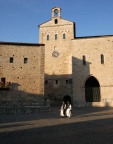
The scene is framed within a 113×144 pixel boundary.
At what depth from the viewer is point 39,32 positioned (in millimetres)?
38250

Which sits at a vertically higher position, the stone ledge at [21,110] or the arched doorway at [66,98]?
the arched doorway at [66,98]

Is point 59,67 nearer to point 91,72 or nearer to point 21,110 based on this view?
point 91,72

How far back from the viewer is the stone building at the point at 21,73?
25656 millimetres

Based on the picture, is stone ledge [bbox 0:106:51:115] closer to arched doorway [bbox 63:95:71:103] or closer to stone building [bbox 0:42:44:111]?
stone building [bbox 0:42:44:111]

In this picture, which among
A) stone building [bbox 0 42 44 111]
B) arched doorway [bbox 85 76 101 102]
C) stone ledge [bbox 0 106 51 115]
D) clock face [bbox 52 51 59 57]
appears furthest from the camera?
clock face [bbox 52 51 59 57]

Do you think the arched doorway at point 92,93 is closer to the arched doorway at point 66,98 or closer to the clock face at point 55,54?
the arched doorway at point 66,98

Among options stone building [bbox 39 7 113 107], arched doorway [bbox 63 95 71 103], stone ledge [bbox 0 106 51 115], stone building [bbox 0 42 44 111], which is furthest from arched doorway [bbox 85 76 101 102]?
stone ledge [bbox 0 106 51 115]

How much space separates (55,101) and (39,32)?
12.4 meters

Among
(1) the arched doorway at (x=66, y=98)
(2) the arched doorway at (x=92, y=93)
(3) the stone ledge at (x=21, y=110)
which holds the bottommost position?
(3) the stone ledge at (x=21, y=110)

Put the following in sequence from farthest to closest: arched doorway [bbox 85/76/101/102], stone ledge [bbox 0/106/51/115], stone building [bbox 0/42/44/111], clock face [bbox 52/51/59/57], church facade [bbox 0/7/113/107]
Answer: clock face [bbox 52/51/59/57] → arched doorway [bbox 85/76/101/102] → church facade [bbox 0/7/113/107] → stone building [bbox 0/42/44/111] → stone ledge [bbox 0/106/51/115]

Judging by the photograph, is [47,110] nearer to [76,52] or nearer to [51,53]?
[76,52]

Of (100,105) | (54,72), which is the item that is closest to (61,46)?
(54,72)

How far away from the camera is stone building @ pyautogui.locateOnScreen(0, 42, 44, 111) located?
84.2 ft

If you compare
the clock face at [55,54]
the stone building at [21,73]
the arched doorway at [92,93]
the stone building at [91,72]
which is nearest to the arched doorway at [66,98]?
the stone building at [91,72]
